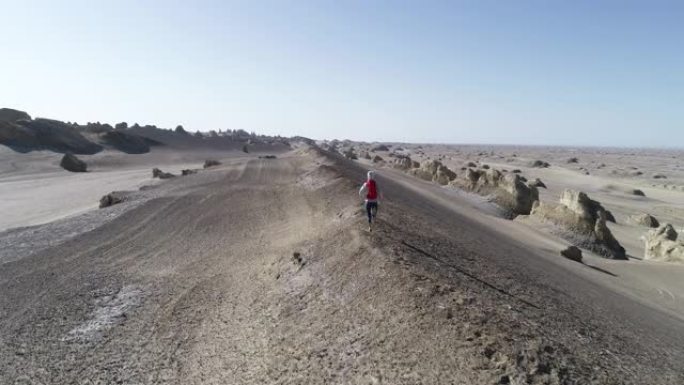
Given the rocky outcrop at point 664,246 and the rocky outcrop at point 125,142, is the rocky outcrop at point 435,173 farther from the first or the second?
the rocky outcrop at point 125,142

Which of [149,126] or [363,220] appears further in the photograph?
[149,126]

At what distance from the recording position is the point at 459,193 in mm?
36250

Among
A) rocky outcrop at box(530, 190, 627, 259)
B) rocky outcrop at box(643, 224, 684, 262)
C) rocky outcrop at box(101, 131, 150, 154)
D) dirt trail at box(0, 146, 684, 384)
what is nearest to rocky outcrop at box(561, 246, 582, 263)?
dirt trail at box(0, 146, 684, 384)

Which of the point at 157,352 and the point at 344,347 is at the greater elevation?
the point at 344,347

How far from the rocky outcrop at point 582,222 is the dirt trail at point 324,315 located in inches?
316

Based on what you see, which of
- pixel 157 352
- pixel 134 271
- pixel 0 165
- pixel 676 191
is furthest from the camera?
pixel 676 191

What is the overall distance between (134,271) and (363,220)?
277 inches

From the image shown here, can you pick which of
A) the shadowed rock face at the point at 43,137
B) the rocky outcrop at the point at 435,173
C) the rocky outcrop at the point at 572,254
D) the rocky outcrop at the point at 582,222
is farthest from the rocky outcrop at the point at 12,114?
the rocky outcrop at the point at 572,254

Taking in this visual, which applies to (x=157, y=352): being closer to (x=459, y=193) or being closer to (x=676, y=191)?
(x=459, y=193)

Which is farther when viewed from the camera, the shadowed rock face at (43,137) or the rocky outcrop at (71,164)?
the shadowed rock face at (43,137)

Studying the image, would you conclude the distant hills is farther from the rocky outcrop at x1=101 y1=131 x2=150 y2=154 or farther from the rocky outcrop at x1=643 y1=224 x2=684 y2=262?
the rocky outcrop at x1=643 y1=224 x2=684 y2=262

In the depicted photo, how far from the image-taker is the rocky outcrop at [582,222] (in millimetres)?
23141

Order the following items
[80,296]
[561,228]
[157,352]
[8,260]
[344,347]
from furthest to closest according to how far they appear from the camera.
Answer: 1. [561,228]
2. [8,260]
3. [80,296]
4. [157,352]
5. [344,347]


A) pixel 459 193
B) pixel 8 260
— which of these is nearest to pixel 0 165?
pixel 8 260
